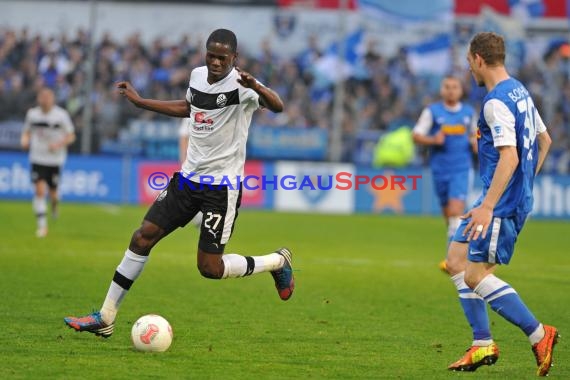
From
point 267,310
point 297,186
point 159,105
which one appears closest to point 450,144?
point 267,310

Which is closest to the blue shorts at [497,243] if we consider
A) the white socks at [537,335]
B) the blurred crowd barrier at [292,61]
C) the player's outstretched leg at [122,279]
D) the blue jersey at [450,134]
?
the white socks at [537,335]

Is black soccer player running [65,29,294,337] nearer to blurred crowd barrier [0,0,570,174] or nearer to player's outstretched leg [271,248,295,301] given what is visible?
player's outstretched leg [271,248,295,301]

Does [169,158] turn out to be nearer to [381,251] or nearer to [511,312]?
[381,251]

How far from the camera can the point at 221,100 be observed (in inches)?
321

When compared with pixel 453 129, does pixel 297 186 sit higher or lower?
lower

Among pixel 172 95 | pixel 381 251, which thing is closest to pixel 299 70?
pixel 172 95

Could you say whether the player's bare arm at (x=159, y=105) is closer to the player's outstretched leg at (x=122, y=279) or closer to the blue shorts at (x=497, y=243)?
the player's outstretched leg at (x=122, y=279)

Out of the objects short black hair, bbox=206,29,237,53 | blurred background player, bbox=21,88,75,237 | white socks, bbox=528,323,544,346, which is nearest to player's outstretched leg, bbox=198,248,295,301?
short black hair, bbox=206,29,237,53

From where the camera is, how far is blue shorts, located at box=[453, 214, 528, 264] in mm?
7102

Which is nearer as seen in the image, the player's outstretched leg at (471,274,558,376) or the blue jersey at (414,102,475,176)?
the player's outstretched leg at (471,274,558,376)

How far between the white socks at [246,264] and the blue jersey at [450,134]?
6056 mm

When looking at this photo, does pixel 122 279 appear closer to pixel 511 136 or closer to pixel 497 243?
pixel 497 243

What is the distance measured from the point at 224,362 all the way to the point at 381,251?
32.3ft

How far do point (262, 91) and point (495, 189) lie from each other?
1884mm
